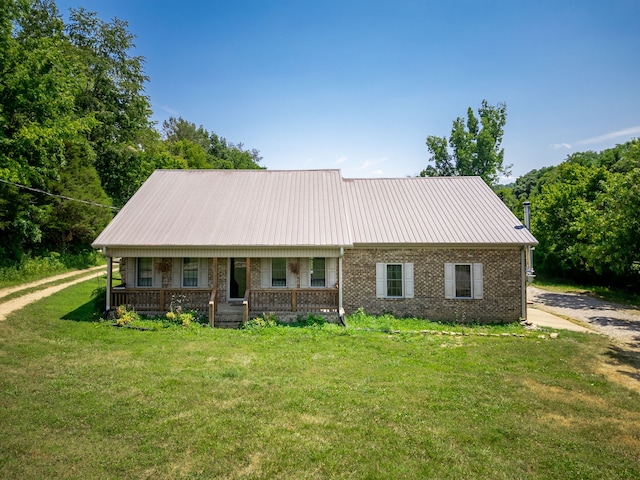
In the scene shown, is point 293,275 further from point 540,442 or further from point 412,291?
point 540,442

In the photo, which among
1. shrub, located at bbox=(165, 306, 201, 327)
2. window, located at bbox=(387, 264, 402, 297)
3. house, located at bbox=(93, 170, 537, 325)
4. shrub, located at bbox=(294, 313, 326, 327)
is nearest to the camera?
shrub, located at bbox=(165, 306, 201, 327)

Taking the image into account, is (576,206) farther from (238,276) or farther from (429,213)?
(238,276)

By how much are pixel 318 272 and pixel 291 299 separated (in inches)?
65.7

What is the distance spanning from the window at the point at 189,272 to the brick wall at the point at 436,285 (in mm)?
5996

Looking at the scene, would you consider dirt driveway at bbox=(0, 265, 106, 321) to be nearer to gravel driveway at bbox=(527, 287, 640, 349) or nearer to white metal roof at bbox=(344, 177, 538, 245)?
white metal roof at bbox=(344, 177, 538, 245)

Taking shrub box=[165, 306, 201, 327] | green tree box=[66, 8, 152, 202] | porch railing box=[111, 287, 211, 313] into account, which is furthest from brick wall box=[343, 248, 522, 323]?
green tree box=[66, 8, 152, 202]

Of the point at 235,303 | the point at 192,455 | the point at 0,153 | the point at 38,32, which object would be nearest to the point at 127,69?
the point at 38,32

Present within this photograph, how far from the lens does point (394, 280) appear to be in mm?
15016

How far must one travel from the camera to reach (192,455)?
550 centimetres

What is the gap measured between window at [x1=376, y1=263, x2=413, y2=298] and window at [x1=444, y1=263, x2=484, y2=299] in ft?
4.77

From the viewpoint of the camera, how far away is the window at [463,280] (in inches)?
587

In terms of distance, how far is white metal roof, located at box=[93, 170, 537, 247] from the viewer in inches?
576

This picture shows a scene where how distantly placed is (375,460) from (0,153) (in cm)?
2351

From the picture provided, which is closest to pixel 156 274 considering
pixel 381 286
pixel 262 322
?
pixel 262 322
